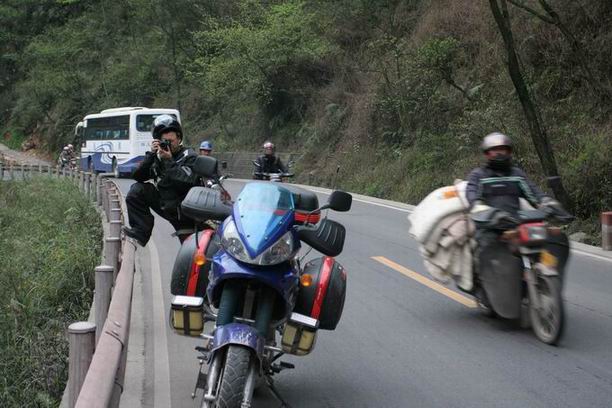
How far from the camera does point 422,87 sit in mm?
26125

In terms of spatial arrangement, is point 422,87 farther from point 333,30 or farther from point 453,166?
point 333,30

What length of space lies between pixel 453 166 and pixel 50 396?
17.3 m

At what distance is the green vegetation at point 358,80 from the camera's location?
757 inches

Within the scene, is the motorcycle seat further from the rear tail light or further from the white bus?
the white bus

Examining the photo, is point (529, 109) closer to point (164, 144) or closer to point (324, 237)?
point (164, 144)

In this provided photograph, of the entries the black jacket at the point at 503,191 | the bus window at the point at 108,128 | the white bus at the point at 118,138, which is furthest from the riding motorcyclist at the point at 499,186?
the bus window at the point at 108,128

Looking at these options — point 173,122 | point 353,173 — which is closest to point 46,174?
point 353,173

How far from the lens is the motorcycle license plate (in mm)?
6705

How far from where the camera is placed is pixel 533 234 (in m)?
6.69

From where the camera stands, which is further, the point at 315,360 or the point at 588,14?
the point at 588,14

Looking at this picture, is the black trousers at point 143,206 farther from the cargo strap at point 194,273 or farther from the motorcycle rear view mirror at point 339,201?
the motorcycle rear view mirror at point 339,201

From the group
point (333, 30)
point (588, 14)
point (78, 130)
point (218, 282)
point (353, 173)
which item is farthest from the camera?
point (78, 130)

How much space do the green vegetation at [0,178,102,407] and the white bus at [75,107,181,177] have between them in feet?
67.2

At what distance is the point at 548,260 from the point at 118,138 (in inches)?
1409
